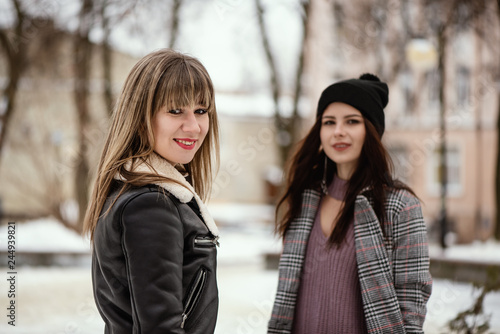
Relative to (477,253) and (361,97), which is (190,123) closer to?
(361,97)

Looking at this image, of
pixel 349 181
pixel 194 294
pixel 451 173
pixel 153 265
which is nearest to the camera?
pixel 153 265

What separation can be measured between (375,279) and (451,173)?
24247 mm

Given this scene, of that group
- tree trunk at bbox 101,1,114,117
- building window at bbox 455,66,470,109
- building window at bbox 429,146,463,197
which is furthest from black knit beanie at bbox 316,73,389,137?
building window at bbox 455,66,470,109

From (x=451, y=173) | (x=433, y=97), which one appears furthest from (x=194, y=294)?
(x=433, y=97)

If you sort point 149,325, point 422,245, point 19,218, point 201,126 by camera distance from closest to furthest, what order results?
point 149,325
point 201,126
point 422,245
point 19,218

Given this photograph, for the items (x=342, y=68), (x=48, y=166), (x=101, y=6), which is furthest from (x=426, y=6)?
(x=342, y=68)

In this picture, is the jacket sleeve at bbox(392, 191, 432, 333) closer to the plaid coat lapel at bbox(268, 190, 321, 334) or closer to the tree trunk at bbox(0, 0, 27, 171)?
the plaid coat lapel at bbox(268, 190, 321, 334)

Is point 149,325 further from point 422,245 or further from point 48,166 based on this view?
point 48,166

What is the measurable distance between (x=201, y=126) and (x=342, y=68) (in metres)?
24.2

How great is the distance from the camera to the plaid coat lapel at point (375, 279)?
274 cm

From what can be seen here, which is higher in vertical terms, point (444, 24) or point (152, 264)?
point (444, 24)

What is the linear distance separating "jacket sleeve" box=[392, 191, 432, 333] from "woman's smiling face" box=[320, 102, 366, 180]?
37cm

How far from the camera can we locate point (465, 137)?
2566 centimetres

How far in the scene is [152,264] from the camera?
173cm
